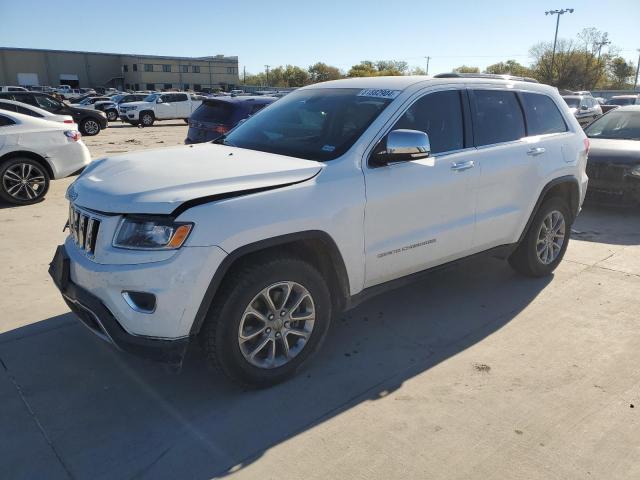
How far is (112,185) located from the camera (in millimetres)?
3004

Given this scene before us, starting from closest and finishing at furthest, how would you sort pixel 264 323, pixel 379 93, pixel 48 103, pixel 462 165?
pixel 264 323, pixel 379 93, pixel 462 165, pixel 48 103

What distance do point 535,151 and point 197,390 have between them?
3.37m

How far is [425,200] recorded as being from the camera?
3.65 m

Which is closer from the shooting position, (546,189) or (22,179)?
(546,189)

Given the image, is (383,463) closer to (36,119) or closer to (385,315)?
(385,315)

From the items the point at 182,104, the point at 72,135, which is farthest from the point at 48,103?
the point at 182,104

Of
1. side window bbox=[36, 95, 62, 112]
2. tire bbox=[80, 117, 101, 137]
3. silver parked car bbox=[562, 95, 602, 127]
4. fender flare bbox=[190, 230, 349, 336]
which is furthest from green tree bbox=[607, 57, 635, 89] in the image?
fender flare bbox=[190, 230, 349, 336]

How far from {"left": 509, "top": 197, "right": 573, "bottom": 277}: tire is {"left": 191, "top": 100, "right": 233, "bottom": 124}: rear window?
236 inches

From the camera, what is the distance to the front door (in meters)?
3.42

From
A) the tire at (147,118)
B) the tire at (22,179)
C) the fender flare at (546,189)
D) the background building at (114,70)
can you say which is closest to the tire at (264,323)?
the fender flare at (546,189)

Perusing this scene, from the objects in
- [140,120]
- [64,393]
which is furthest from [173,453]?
[140,120]

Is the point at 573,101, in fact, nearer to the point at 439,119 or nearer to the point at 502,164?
the point at 502,164

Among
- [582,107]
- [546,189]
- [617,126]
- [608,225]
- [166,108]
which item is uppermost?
[582,107]

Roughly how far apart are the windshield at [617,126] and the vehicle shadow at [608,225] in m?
1.38
